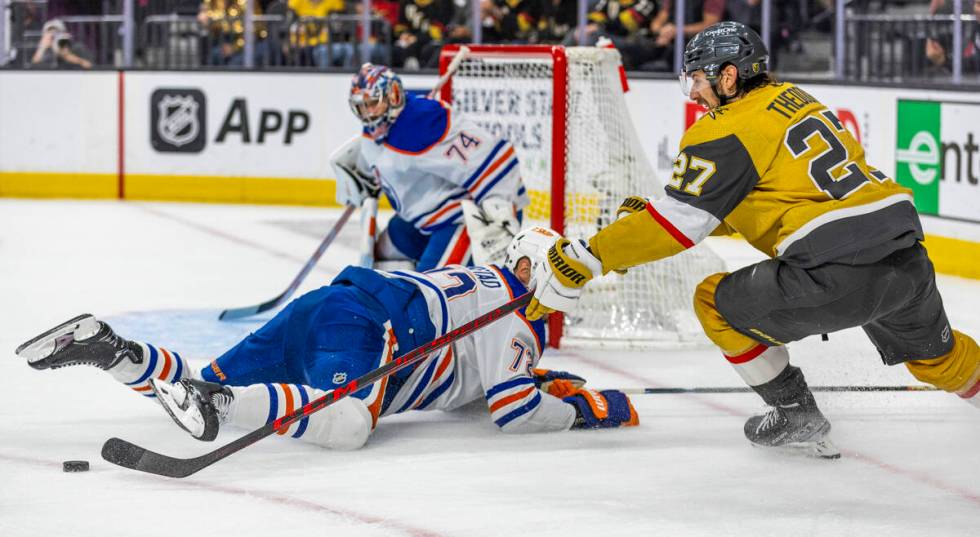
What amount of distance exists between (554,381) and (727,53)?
978mm

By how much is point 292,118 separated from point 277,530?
6172mm

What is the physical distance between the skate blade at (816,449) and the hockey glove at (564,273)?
2.18ft

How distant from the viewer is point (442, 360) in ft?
11.5

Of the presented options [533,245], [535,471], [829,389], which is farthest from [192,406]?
[829,389]

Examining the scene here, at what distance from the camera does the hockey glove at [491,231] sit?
468 centimetres

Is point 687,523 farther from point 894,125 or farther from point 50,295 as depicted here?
point 894,125

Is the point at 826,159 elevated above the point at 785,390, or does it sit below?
above

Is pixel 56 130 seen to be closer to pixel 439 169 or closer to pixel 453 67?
pixel 453 67

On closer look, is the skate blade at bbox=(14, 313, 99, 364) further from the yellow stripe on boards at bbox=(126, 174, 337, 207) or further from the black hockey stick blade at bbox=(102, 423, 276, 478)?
the yellow stripe on boards at bbox=(126, 174, 337, 207)

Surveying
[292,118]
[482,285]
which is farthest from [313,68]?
[482,285]

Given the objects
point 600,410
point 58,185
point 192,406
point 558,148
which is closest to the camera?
point 192,406

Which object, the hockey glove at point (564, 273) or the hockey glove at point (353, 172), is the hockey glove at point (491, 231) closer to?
the hockey glove at point (353, 172)

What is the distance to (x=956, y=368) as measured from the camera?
3.29 meters

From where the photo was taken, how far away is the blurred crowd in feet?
26.9
